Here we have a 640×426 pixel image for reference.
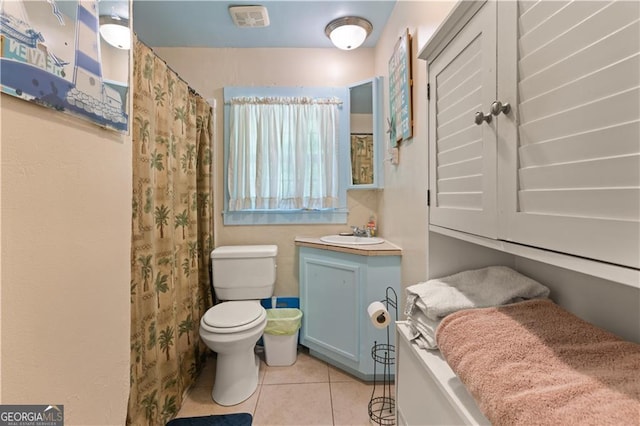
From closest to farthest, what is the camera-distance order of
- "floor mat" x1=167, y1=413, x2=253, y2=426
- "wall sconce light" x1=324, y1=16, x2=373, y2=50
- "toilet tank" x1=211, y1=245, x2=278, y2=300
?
"floor mat" x1=167, y1=413, x2=253, y2=426 → "wall sconce light" x1=324, y1=16, x2=373, y2=50 → "toilet tank" x1=211, y1=245, x2=278, y2=300

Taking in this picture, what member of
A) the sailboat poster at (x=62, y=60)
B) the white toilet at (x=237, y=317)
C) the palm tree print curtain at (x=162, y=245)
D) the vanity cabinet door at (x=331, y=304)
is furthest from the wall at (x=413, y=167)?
the palm tree print curtain at (x=162, y=245)

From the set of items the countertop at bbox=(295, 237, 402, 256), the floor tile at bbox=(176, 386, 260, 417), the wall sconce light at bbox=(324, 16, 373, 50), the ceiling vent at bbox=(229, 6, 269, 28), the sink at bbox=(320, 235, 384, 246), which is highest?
the ceiling vent at bbox=(229, 6, 269, 28)

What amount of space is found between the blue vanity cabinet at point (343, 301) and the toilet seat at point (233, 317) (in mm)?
433

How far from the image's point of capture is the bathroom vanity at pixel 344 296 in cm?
170

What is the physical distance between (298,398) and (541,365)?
5.02 ft

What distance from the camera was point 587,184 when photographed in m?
0.42

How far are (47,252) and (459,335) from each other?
102 cm

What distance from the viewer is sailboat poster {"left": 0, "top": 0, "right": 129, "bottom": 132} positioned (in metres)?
0.58

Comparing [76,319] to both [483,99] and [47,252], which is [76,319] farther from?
[483,99]

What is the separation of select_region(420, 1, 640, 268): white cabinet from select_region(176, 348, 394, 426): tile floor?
Result: 4.53 ft

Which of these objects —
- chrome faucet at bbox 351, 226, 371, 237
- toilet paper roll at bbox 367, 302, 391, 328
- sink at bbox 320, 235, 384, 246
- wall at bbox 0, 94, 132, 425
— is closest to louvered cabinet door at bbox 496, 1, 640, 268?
toilet paper roll at bbox 367, 302, 391, 328

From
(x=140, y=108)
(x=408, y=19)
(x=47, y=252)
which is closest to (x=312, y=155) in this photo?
(x=408, y=19)

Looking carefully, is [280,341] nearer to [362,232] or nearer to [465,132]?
[362,232]

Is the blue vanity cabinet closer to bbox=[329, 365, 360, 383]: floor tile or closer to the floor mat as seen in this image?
bbox=[329, 365, 360, 383]: floor tile
